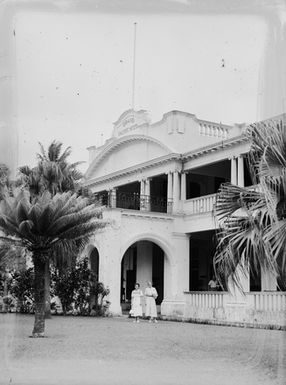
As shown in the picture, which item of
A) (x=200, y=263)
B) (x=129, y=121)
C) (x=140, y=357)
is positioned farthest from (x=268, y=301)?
(x=129, y=121)

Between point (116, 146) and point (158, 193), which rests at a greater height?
point (116, 146)

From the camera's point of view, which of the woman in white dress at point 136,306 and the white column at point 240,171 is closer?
the woman in white dress at point 136,306

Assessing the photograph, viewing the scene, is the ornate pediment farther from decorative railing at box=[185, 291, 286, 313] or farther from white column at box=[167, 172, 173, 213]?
decorative railing at box=[185, 291, 286, 313]

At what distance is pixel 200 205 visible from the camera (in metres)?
25.9

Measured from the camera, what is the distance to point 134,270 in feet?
102

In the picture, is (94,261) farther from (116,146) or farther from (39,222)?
(39,222)

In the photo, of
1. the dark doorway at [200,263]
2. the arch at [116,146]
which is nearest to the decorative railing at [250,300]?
the dark doorway at [200,263]

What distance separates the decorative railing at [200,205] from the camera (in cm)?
2527

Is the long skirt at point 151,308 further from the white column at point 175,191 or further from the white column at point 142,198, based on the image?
the white column at point 142,198

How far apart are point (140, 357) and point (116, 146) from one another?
1946cm

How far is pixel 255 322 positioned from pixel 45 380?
1344 cm

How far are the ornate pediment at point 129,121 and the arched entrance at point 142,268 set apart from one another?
17.0 ft

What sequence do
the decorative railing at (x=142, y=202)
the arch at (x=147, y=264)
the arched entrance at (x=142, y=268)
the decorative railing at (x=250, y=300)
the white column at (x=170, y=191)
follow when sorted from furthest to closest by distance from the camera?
1. the arched entrance at (x=142, y=268)
2. the decorative railing at (x=142, y=202)
3. the white column at (x=170, y=191)
4. the arch at (x=147, y=264)
5. the decorative railing at (x=250, y=300)

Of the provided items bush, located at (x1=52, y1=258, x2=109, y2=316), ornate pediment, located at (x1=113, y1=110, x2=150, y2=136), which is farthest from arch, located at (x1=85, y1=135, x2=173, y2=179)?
bush, located at (x1=52, y1=258, x2=109, y2=316)
